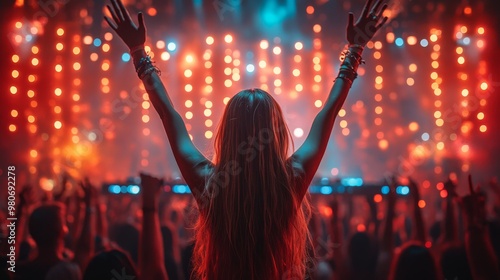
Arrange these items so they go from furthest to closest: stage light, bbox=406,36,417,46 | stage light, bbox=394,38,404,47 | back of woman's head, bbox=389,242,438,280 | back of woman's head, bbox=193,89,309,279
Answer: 1. stage light, bbox=394,38,404,47
2. stage light, bbox=406,36,417,46
3. back of woman's head, bbox=389,242,438,280
4. back of woman's head, bbox=193,89,309,279

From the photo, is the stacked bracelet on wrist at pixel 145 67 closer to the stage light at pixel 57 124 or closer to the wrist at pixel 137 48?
the wrist at pixel 137 48

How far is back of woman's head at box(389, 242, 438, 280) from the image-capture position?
2.34 metres

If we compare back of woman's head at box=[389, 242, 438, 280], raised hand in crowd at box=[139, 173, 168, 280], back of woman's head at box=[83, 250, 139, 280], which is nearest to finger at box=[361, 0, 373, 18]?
raised hand in crowd at box=[139, 173, 168, 280]

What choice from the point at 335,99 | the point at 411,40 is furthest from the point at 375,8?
the point at 411,40

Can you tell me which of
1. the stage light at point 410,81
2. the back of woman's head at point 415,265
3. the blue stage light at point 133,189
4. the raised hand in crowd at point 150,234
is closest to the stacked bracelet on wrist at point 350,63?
the raised hand in crowd at point 150,234

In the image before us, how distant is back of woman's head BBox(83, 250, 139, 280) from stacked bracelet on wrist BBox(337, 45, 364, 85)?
4.26ft

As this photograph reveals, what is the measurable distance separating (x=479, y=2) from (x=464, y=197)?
6498mm

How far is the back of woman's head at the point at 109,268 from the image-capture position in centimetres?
213

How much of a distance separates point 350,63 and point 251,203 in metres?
0.67

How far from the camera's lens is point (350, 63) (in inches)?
71.2

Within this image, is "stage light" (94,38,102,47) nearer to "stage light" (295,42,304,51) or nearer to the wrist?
"stage light" (295,42,304,51)

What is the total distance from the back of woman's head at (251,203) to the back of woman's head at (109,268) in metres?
0.66

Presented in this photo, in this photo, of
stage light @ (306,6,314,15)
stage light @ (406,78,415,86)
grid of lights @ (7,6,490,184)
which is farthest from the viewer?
stage light @ (406,78,415,86)

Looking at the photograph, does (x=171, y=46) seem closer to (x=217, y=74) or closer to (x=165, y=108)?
(x=217, y=74)
